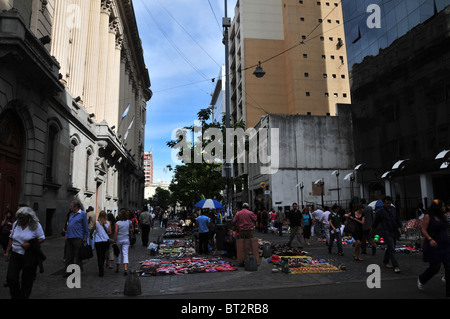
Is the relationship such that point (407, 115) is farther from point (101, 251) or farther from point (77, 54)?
point (101, 251)

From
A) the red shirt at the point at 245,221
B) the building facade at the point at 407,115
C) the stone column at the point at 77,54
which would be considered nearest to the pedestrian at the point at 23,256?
the red shirt at the point at 245,221

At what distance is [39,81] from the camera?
1512 centimetres

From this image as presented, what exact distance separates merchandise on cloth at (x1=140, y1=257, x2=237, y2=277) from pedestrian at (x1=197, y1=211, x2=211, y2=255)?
1.47 meters

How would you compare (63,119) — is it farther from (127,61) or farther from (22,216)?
(127,61)

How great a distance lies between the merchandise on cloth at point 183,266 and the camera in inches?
347

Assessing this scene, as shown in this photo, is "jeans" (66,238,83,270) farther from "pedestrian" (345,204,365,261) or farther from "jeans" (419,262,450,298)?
"pedestrian" (345,204,365,261)

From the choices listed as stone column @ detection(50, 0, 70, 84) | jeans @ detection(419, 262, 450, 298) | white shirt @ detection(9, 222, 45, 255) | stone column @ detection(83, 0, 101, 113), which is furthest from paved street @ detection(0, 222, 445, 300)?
stone column @ detection(83, 0, 101, 113)

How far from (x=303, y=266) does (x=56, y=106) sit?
1567 cm

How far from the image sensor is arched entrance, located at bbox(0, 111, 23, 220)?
43.8ft

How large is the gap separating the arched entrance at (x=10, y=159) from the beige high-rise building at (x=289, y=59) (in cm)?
3495

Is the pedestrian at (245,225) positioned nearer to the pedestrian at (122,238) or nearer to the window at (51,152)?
the pedestrian at (122,238)
